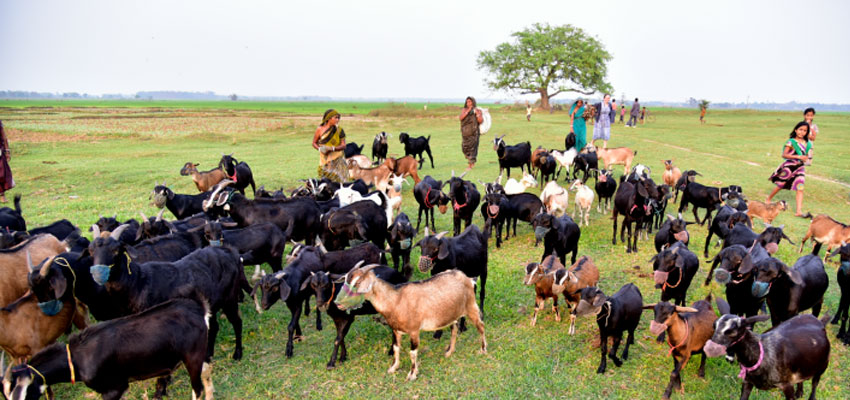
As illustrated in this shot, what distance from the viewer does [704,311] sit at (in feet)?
18.8

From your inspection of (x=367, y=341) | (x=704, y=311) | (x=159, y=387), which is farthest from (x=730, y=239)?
(x=159, y=387)

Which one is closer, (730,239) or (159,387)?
(159,387)

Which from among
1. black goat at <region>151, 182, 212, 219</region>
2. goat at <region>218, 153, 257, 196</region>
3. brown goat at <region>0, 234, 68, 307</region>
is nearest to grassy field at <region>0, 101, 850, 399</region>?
brown goat at <region>0, 234, 68, 307</region>

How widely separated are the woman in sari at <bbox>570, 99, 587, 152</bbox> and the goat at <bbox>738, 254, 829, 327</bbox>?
12887 mm

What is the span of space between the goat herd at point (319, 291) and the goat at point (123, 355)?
0.01m

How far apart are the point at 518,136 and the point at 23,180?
25.6 m

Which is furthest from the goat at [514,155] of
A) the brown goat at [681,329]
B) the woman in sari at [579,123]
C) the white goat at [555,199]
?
the brown goat at [681,329]

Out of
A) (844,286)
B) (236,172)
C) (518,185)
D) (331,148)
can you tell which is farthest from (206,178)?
(844,286)

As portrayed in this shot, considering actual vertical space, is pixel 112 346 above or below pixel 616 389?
above

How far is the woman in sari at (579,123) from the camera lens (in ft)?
61.3

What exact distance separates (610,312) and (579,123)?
47.7 feet

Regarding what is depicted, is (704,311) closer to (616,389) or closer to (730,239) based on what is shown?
(616,389)

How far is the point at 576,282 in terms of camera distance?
6.98m

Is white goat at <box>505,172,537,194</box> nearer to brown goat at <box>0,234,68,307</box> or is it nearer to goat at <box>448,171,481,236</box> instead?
goat at <box>448,171,481,236</box>
